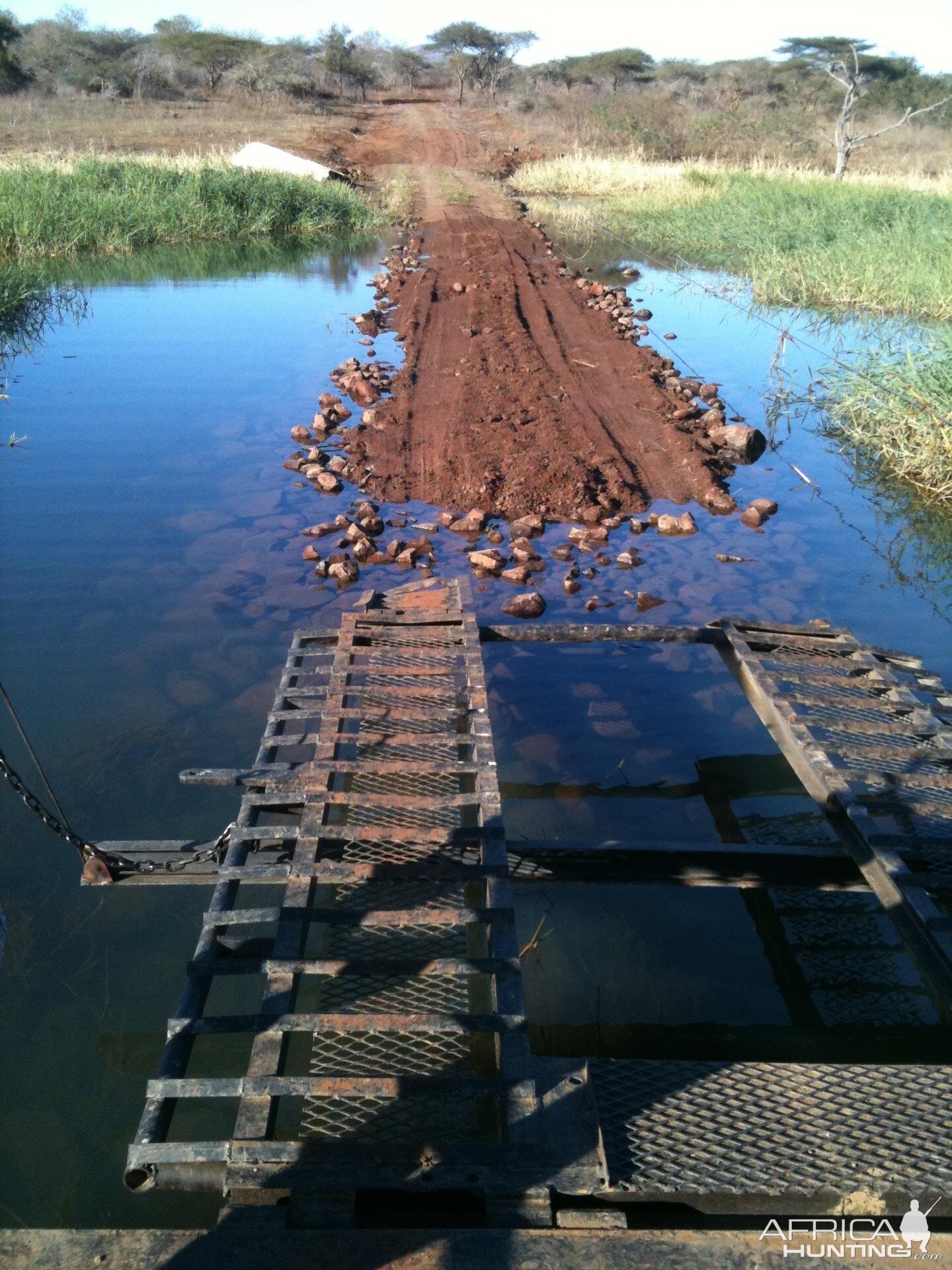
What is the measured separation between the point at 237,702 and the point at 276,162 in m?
19.5

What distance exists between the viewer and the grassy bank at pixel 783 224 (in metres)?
12.1

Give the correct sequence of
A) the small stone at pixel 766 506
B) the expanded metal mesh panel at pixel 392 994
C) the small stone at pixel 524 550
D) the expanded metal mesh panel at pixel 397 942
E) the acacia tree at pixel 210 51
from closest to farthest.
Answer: the expanded metal mesh panel at pixel 392 994 < the expanded metal mesh panel at pixel 397 942 < the small stone at pixel 524 550 < the small stone at pixel 766 506 < the acacia tree at pixel 210 51

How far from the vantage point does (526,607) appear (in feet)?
17.9

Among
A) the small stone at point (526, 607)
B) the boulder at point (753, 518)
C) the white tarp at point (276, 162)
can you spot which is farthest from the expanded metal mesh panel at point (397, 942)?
the white tarp at point (276, 162)

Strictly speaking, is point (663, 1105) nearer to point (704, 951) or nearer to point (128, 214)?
point (704, 951)

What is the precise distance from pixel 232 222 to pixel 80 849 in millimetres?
16142

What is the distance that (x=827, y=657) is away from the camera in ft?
15.1

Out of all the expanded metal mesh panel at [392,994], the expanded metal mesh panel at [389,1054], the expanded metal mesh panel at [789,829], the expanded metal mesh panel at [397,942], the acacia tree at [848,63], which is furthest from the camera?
the acacia tree at [848,63]

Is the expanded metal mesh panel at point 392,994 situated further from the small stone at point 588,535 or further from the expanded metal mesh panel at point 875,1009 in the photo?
the small stone at point 588,535

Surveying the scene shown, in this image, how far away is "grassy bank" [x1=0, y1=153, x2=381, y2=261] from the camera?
46.6 ft

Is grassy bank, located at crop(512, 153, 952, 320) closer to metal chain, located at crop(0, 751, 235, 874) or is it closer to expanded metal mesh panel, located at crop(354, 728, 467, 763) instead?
expanded metal mesh panel, located at crop(354, 728, 467, 763)

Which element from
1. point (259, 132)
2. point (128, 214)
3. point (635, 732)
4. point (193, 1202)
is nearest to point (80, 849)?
point (193, 1202)

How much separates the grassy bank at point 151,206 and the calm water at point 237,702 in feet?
18.6

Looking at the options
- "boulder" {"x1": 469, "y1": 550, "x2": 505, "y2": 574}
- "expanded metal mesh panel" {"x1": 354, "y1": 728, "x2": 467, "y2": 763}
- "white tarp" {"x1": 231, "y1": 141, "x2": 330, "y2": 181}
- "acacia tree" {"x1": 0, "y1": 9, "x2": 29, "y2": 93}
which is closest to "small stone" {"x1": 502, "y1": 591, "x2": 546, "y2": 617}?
"boulder" {"x1": 469, "y1": 550, "x2": 505, "y2": 574}
